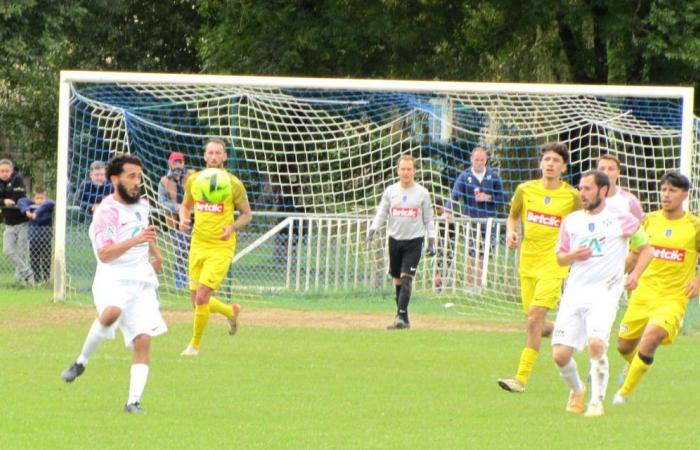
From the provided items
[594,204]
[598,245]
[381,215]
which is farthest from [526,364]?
[381,215]

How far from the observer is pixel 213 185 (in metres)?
15.3

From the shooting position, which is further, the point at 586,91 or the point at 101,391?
the point at 586,91

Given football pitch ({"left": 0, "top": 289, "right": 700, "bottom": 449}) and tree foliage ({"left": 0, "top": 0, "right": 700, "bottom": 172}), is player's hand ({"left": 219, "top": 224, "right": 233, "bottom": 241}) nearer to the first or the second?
football pitch ({"left": 0, "top": 289, "right": 700, "bottom": 449})

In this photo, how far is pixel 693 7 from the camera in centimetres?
2842

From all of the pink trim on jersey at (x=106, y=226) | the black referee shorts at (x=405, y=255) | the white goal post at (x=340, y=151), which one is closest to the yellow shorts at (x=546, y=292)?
the pink trim on jersey at (x=106, y=226)

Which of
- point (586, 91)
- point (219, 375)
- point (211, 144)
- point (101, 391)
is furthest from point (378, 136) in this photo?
point (101, 391)

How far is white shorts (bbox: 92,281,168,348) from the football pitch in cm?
58

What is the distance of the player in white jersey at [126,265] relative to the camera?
36.4 ft

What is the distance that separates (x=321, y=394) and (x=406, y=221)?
6.50 meters

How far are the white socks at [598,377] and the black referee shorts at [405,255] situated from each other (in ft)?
23.7

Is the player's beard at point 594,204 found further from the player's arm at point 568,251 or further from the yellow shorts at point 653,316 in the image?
the yellow shorts at point 653,316

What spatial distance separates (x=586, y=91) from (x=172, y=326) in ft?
18.4

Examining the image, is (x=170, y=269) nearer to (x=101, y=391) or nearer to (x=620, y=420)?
(x=101, y=391)

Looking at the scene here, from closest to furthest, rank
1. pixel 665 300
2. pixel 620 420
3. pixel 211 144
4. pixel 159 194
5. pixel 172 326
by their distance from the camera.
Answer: pixel 620 420 → pixel 665 300 → pixel 211 144 → pixel 172 326 → pixel 159 194
